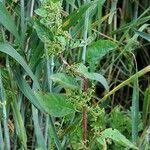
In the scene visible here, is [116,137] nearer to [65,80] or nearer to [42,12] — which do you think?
[65,80]

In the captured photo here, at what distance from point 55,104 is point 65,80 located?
0.15 feet

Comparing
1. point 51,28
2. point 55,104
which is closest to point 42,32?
point 51,28

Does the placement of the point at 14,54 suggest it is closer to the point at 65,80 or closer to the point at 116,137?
the point at 65,80

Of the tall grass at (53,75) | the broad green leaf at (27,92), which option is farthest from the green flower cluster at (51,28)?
the broad green leaf at (27,92)

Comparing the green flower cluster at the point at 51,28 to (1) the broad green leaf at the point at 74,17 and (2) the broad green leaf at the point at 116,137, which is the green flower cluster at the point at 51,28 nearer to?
(1) the broad green leaf at the point at 74,17

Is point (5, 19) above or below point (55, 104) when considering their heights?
above

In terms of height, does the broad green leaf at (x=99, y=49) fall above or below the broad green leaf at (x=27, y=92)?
above

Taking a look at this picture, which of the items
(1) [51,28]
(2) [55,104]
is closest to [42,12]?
(1) [51,28]

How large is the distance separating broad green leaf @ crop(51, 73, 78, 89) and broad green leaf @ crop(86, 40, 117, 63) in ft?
0.17

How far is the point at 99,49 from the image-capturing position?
75 centimetres

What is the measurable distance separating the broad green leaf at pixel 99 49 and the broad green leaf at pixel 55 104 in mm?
82

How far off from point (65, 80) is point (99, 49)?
8 centimetres

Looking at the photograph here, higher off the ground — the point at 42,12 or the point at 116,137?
the point at 42,12

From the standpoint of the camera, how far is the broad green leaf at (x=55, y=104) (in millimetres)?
742
